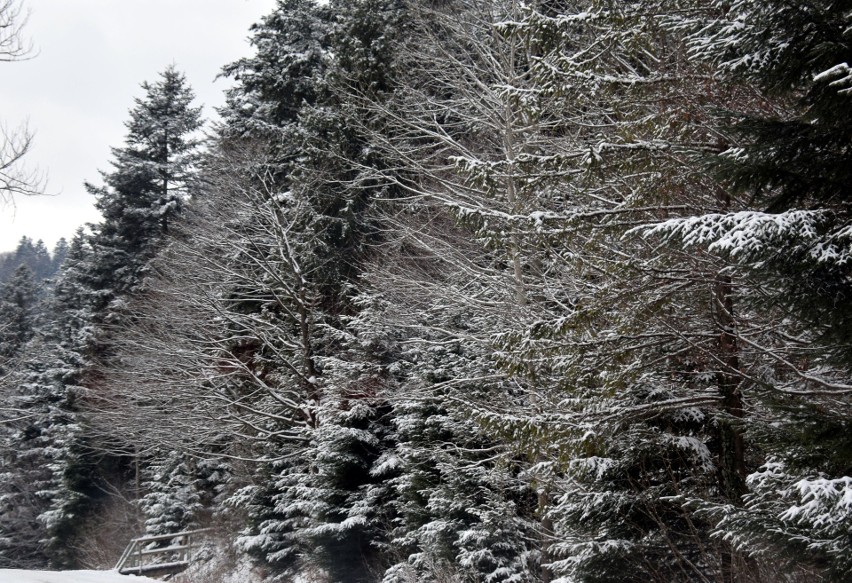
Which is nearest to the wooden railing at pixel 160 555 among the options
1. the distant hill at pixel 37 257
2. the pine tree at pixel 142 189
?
the pine tree at pixel 142 189

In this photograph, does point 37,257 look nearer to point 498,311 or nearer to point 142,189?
point 142,189

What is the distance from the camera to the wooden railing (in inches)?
660

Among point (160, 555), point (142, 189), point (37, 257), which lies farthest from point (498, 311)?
point (37, 257)

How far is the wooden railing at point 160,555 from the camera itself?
16.8 m

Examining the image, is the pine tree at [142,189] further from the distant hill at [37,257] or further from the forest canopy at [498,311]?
the distant hill at [37,257]

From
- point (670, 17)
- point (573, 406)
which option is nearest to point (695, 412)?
point (573, 406)

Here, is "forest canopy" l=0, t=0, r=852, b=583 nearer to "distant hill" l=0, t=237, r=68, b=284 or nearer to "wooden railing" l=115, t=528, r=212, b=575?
"wooden railing" l=115, t=528, r=212, b=575

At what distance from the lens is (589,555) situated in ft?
20.1

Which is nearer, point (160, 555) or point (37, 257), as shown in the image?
point (160, 555)

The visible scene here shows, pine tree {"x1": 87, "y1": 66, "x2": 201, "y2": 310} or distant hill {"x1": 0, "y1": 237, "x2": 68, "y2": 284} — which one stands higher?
distant hill {"x1": 0, "y1": 237, "x2": 68, "y2": 284}

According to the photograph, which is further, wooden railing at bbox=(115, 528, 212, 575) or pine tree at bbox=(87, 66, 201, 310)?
pine tree at bbox=(87, 66, 201, 310)

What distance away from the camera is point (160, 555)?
19609 millimetres

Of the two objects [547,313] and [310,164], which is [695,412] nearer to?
[547,313]

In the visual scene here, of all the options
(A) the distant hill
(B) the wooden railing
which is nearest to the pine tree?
(B) the wooden railing
